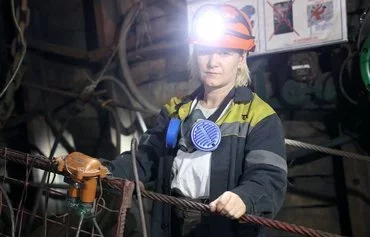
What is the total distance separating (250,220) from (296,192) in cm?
216

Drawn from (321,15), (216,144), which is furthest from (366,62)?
(216,144)

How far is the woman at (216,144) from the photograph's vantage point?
1.38m

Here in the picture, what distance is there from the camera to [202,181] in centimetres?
146

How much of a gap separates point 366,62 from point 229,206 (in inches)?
79.0

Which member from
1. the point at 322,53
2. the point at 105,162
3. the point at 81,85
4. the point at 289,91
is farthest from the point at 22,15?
the point at 322,53

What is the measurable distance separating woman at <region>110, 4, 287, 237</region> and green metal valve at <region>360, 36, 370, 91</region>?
142 cm

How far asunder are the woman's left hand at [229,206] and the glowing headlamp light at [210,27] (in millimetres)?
666

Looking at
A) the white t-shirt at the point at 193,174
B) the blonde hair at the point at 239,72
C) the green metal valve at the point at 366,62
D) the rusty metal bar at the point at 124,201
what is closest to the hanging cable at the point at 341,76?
the green metal valve at the point at 366,62

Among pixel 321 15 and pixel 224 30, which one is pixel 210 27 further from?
pixel 321 15

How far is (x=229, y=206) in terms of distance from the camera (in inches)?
45.0

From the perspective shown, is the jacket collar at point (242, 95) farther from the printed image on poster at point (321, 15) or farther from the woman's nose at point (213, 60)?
the printed image on poster at point (321, 15)

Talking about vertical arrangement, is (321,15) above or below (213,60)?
above

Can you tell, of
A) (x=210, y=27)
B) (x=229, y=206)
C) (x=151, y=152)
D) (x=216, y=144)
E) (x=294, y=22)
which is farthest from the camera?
(x=294, y=22)

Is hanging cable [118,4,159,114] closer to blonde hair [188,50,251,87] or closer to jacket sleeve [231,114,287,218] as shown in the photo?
blonde hair [188,50,251,87]
